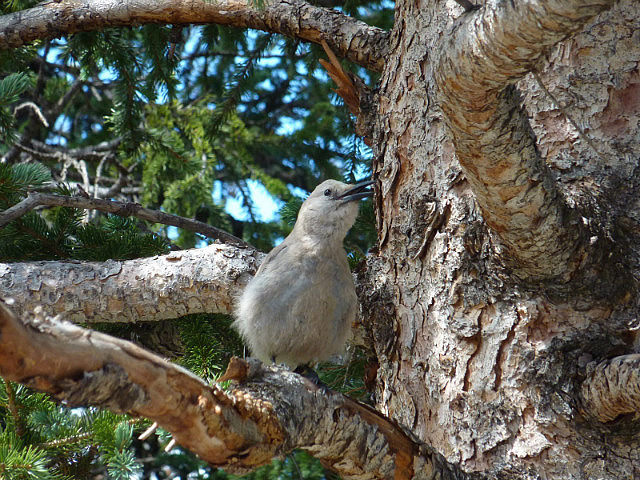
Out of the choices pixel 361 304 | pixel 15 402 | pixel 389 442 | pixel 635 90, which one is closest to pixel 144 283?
pixel 15 402

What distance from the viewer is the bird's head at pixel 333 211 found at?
3963 millimetres

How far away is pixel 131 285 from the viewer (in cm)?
344

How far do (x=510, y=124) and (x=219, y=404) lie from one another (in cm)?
123

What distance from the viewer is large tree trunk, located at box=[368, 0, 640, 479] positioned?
2.42 metres

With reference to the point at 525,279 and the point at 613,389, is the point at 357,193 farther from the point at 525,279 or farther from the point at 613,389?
the point at 613,389

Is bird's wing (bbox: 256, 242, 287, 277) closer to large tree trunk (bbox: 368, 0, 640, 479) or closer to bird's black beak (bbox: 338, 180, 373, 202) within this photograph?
bird's black beak (bbox: 338, 180, 373, 202)

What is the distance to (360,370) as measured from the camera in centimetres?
404

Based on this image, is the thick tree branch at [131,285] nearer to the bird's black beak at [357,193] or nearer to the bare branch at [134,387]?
the bird's black beak at [357,193]

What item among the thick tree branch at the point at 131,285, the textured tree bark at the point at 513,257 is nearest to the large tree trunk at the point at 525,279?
the textured tree bark at the point at 513,257

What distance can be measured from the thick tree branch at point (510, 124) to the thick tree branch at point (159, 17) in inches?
73.8

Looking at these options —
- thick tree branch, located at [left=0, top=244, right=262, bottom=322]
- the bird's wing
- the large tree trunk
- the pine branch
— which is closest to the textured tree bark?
the large tree trunk

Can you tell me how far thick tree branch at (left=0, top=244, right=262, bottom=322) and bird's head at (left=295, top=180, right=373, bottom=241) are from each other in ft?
1.86

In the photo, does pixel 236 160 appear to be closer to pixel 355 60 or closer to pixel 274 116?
pixel 274 116

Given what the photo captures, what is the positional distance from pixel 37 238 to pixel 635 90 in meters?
3.17
